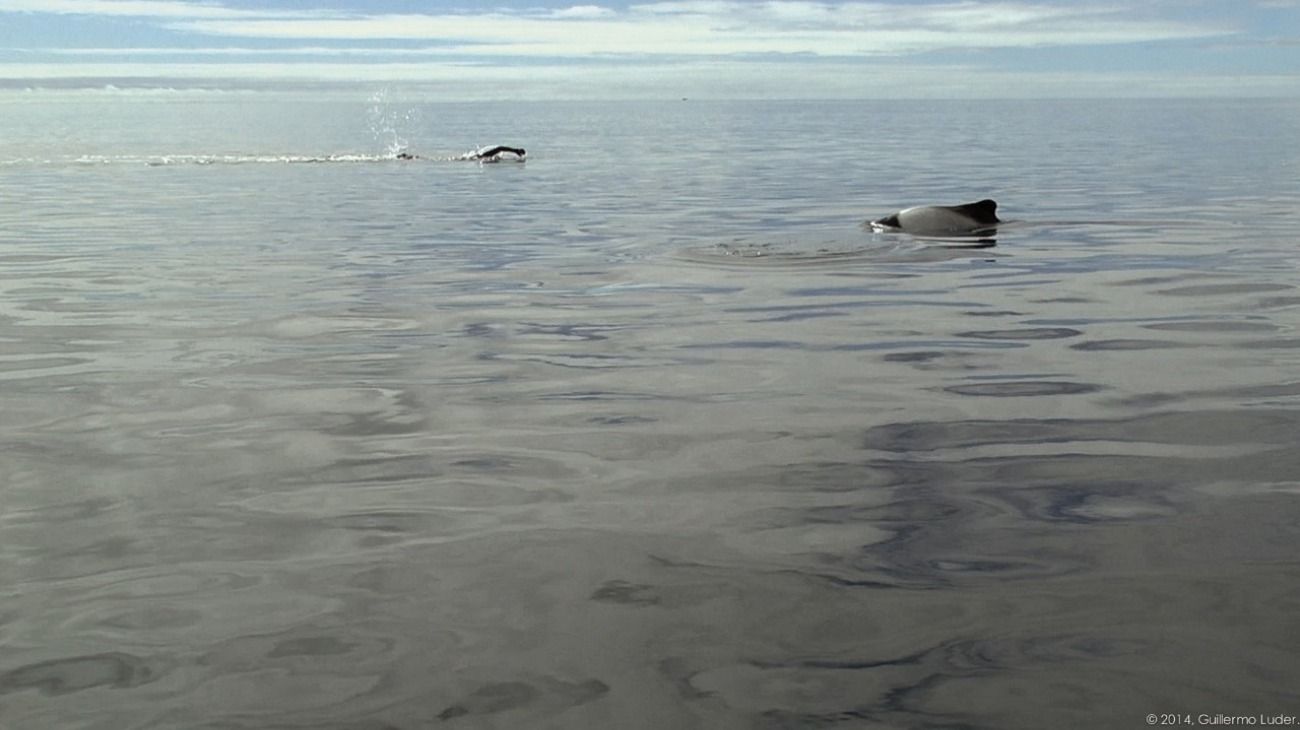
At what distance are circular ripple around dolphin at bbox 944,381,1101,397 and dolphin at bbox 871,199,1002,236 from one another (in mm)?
10677

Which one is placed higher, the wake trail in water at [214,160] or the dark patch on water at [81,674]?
the wake trail in water at [214,160]

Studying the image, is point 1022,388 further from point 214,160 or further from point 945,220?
point 214,160

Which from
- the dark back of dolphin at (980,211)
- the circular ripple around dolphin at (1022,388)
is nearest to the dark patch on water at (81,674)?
the circular ripple around dolphin at (1022,388)

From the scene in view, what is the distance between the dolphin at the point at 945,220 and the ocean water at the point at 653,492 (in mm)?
3433

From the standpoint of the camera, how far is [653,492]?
694cm

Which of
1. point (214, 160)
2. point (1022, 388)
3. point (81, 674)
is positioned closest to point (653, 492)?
point (81, 674)

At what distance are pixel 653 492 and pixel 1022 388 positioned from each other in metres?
3.32

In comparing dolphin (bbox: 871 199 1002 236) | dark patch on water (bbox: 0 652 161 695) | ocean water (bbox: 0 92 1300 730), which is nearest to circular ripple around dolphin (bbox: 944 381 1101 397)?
ocean water (bbox: 0 92 1300 730)

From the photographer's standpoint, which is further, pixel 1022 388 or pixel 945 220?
pixel 945 220

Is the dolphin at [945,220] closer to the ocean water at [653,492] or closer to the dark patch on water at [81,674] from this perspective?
the ocean water at [653,492]

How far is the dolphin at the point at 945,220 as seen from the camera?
19.9m

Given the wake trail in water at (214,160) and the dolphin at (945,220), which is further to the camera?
the wake trail in water at (214,160)

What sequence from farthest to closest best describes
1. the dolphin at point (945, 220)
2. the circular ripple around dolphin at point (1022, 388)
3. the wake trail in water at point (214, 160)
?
the wake trail in water at point (214, 160) → the dolphin at point (945, 220) → the circular ripple around dolphin at point (1022, 388)

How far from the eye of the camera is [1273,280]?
14117 millimetres
